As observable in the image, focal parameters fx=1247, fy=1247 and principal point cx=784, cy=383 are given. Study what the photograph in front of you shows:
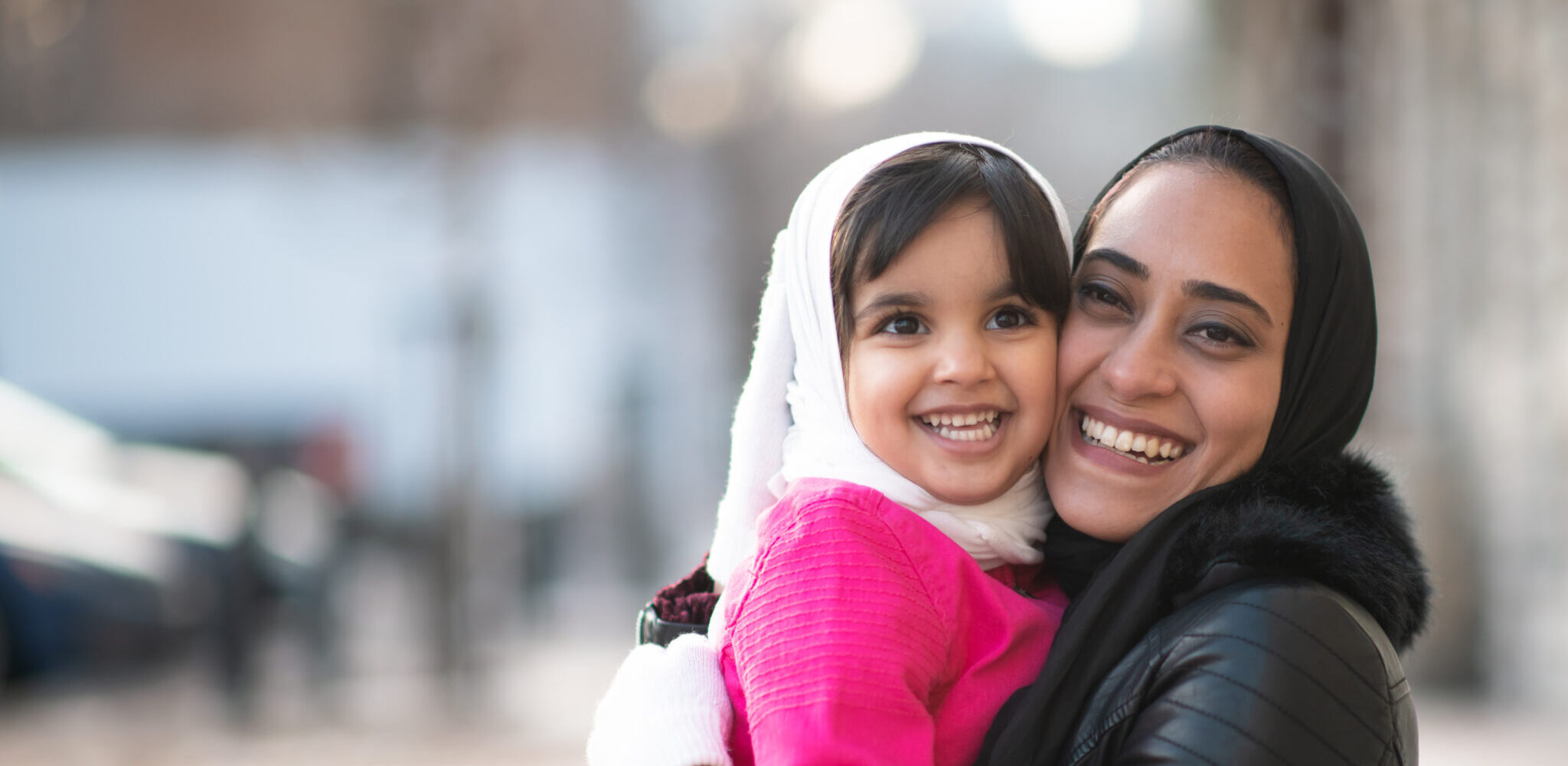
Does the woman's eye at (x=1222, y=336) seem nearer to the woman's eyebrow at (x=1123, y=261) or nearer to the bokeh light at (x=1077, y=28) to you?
the woman's eyebrow at (x=1123, y=261)

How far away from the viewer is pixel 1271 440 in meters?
1.79

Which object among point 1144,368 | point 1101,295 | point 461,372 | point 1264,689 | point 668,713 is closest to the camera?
point 1264,689

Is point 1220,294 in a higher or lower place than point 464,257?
lower

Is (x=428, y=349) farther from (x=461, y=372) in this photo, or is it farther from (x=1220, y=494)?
(x=1220, y=494)

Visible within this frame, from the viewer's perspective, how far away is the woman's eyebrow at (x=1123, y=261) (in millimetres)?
1770

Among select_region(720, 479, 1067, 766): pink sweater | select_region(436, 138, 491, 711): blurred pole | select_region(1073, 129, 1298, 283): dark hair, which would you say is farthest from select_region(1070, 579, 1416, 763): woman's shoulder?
select_region(436, 138, 491, 711): blurred pole

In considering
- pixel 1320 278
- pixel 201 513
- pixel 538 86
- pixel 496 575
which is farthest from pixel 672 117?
pixel 1320 278

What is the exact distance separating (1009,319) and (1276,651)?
2.03 ft

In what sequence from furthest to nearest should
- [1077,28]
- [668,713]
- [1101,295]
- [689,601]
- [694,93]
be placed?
[1077,28] < [694,93] < [689,601] < [1101,295] < [668,713]

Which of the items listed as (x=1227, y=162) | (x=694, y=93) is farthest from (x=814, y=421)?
(x=694, y=93)

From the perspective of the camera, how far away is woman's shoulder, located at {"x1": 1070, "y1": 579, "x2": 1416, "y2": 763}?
1384mm

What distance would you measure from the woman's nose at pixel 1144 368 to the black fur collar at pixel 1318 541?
17 centimetres

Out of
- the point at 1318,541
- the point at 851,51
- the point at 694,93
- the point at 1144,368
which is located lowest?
the point at 1318,541

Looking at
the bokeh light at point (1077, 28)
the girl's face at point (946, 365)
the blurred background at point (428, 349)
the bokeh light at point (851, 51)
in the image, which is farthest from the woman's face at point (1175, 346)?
the bokeh light at point (1077, 28)
